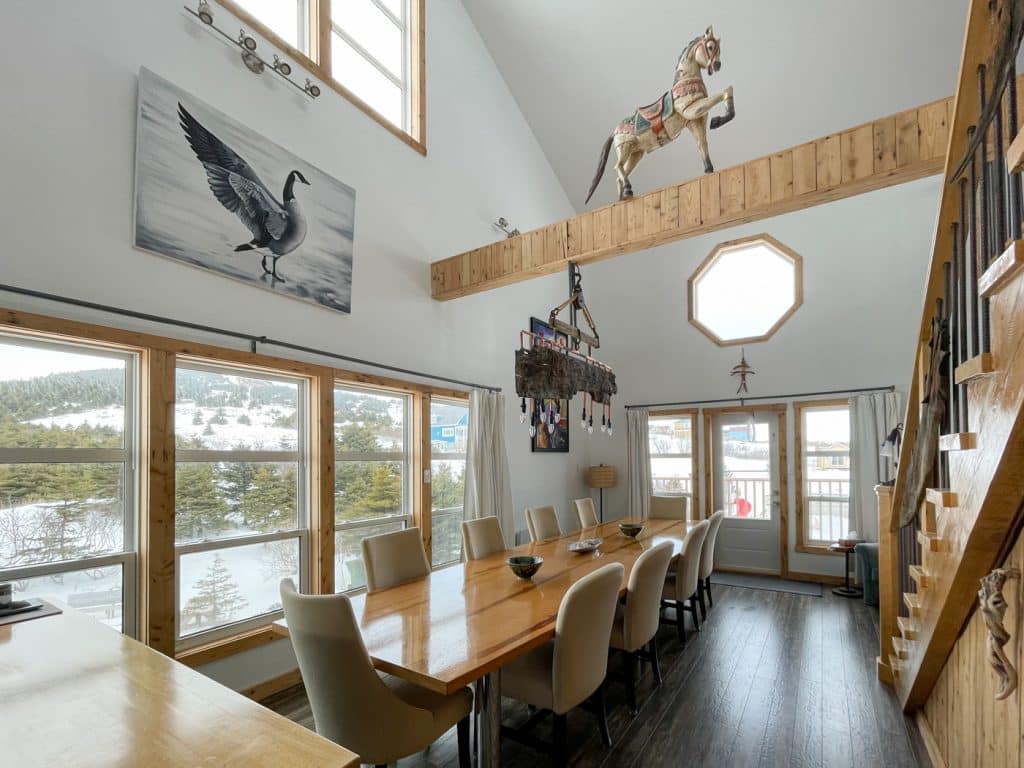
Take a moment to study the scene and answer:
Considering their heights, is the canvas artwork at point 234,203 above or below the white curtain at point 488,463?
above

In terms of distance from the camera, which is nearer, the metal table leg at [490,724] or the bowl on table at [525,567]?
the metal table leg at [490,724]

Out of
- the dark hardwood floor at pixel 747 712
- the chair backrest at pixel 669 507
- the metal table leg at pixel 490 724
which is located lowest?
the dark hardwood floor at pixel 747 712

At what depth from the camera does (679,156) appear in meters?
6.19

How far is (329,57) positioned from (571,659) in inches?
168

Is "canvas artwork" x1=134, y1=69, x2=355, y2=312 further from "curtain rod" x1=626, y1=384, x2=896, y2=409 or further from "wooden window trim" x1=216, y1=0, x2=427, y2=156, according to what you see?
"curtain rod" x1=626, y1=384, x2=896, y2=409

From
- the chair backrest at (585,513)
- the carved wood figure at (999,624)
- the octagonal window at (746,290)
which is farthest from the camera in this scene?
the octagonal window at (746,290)

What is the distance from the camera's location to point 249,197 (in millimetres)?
3363

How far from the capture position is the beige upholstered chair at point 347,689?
1841 mm

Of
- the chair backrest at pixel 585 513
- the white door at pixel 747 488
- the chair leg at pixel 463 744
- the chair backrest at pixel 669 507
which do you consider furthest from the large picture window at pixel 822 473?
the chair leg at pixel 463 744

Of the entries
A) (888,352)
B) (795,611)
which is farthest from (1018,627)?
(888,352)

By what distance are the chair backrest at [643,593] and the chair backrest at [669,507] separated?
8.87 feet

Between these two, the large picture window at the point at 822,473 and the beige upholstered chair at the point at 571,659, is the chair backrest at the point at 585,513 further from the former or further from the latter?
the beige upholstered chair at the point at 571,659

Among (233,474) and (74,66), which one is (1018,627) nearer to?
(233,474)

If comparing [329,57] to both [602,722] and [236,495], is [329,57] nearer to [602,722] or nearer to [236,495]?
[236,495]
